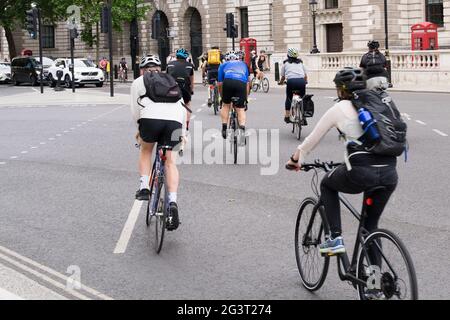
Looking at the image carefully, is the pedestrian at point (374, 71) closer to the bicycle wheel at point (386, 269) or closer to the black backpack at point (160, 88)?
the bicycle wheel at point (386, 269)

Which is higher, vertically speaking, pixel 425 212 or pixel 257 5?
pixel 257 5

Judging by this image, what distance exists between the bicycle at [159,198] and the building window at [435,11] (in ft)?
142

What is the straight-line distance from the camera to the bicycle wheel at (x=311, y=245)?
241 inches

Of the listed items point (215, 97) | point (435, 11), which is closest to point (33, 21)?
point (215, 97)

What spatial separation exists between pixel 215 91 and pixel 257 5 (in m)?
36.9

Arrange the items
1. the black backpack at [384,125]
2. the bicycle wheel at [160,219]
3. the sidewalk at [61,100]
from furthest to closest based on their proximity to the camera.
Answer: the sidewalk at [61,100]
the bicycle wheel at [160,219]
the black backpack at [384,125]

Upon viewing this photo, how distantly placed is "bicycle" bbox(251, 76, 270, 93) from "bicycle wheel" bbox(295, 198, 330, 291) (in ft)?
95.4

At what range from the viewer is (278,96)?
32375mm

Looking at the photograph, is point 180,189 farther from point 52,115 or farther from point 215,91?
point 52,115

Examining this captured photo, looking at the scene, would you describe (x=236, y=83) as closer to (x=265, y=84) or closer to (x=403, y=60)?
(x=265, y=84)

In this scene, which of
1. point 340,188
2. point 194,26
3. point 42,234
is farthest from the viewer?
point 194,26

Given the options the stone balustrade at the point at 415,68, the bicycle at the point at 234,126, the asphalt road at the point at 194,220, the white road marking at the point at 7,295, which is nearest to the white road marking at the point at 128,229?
the asphalt road at the point at 194,220

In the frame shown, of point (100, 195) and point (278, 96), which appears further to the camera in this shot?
point (278, 96)
